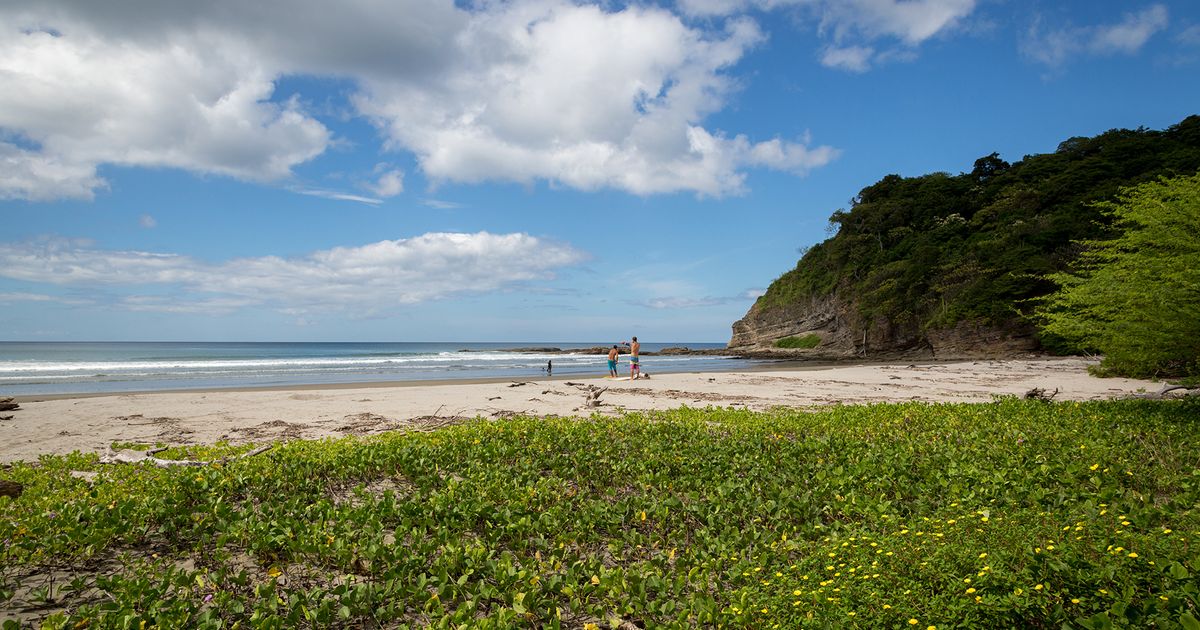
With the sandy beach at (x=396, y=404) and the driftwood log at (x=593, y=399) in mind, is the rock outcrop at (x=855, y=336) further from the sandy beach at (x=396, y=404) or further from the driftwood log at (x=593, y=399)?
the driftwood log at (x=593, y=399)

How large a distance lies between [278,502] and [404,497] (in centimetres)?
140

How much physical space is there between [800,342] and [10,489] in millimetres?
66332

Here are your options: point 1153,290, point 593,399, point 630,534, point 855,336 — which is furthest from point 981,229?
point 630,534

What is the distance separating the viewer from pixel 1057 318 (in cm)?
1409

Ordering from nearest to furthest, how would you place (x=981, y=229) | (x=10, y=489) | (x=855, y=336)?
(x=10, y=489)
(x=981, y=229)
(x=855, y=336)

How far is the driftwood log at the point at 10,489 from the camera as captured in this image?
681cm

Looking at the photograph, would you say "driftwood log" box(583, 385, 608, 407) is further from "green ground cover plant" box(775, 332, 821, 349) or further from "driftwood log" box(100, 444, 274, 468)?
"green ground cover plant" box(775, 332, 821, 349)

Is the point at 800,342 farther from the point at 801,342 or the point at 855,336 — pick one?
the point at 855,336

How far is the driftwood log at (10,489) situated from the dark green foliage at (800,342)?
64.0 metres

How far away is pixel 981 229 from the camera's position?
54844 millimetres

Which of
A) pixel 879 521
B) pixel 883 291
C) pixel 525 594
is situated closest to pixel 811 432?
pixel 879 521

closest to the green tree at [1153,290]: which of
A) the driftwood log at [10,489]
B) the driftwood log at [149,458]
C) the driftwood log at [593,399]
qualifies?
the driftwood log at [593,399]

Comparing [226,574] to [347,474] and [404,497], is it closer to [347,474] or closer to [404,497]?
[404,497]

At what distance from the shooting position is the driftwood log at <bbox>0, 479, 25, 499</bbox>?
22.4ft
